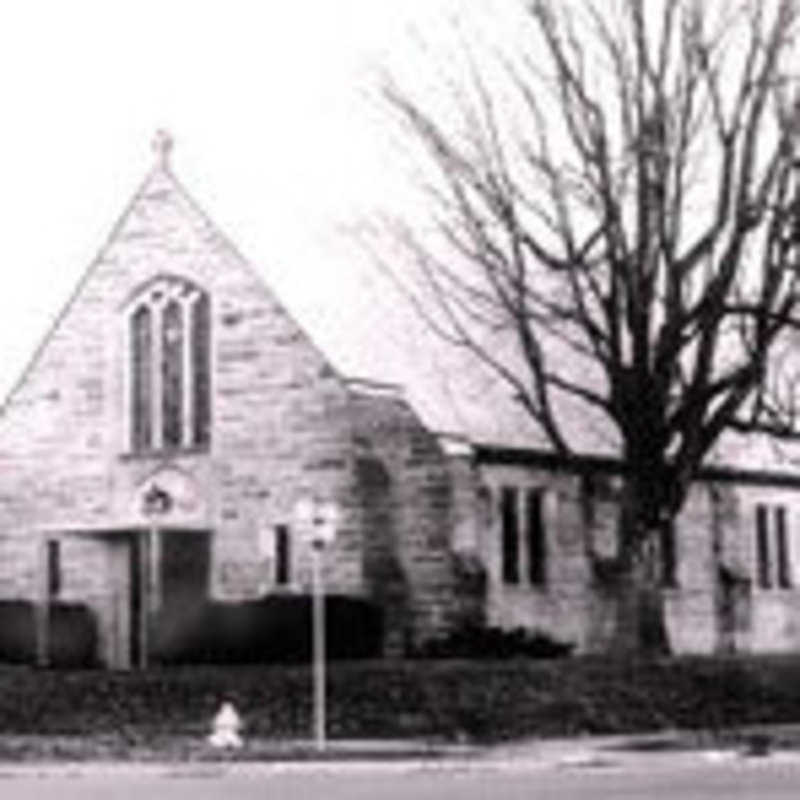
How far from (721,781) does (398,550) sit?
20.3 metres

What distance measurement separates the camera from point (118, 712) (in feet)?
110

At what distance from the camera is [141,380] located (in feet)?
146

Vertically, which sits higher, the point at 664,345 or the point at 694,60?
the point at 694,60

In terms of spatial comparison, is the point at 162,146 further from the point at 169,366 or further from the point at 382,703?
the point at 382,703

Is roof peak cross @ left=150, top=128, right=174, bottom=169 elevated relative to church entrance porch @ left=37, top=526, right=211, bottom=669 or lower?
elevated

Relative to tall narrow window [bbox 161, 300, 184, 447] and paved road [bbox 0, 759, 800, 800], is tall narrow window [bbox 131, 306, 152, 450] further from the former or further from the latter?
paved road [bbox 0, 759, 800, 800]

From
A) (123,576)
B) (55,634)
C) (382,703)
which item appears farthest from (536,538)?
(382,703)

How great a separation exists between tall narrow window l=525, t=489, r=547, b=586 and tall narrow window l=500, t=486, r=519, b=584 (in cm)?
45

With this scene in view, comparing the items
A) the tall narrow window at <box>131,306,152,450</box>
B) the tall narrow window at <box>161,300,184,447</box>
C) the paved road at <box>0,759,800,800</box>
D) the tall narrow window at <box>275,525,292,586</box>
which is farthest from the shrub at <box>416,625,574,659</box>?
the paved road at <box>0,759,800,800</box>

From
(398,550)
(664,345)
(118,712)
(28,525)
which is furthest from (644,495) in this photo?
(28,525)

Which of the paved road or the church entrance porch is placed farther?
the church entrance porch

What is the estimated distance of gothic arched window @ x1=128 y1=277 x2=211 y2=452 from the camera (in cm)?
4403

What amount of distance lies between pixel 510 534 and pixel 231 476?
5223mm

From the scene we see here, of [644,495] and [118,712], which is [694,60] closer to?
[644,495]
